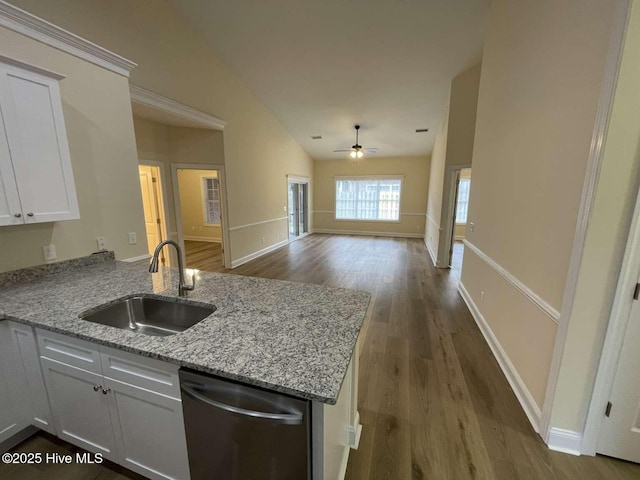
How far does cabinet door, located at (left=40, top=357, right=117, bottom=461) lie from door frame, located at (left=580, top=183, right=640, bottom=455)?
8.19 feet

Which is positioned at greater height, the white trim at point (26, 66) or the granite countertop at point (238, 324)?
the white trim at point (26, 66)

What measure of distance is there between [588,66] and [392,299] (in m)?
2.94

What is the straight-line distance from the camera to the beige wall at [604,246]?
1.16 meters

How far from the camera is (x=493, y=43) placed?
2861 millimetres

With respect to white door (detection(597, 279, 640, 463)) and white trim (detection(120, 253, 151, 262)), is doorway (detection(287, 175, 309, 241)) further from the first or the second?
white door (detection(597, 279, 640, 463))

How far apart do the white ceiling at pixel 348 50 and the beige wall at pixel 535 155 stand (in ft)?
2.76

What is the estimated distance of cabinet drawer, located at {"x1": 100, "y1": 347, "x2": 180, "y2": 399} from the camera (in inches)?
40.9

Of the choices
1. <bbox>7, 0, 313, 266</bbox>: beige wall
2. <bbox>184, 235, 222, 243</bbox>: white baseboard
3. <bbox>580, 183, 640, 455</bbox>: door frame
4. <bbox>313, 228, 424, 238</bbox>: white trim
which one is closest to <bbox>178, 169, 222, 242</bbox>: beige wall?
<bbox>184, 235, 222, 243</bbox>: white baseboard

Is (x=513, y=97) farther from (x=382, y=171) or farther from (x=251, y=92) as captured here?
(x=382, y=171)

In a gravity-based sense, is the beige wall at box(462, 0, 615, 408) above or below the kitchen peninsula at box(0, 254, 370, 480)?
above

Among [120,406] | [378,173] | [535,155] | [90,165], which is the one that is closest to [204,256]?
[90,165]

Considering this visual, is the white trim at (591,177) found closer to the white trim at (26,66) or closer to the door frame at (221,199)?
the white trim at (26,66)

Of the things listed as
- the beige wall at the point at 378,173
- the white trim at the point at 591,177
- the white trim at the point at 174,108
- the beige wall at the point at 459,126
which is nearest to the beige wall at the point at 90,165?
the white trim at the point at 174,108

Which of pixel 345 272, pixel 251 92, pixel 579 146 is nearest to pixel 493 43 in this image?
pixel 579 146
